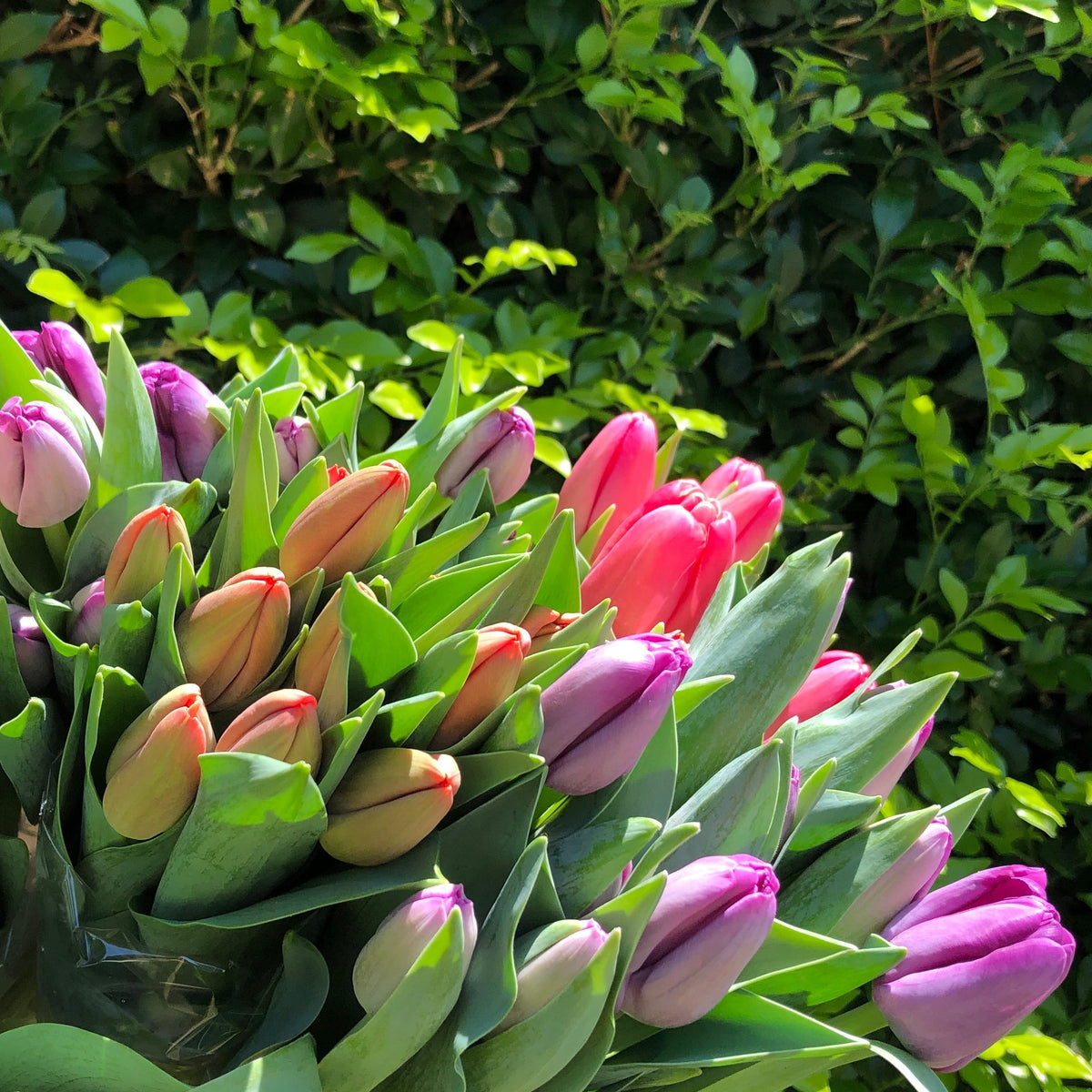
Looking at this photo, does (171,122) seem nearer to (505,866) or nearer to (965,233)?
(965,233)

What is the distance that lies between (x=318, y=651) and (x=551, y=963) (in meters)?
0.10

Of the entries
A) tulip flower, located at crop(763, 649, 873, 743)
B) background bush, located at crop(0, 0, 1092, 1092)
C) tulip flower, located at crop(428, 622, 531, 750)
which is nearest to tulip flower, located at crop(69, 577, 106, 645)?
tulip flower, located at crop(428, 622, 531, 750)

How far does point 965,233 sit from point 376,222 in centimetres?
60

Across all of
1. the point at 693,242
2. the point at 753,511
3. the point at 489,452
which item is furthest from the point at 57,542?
the point at 693,242

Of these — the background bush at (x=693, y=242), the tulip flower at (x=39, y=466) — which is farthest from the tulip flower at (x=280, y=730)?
the background bush at (x=693, y=242)

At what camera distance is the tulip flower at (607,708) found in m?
0.28

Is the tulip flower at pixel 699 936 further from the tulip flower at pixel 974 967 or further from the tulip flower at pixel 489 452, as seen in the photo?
the tulip flower at pixel 489 452

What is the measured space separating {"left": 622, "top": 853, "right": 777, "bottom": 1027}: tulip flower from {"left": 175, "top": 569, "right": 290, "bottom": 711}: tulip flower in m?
0.12

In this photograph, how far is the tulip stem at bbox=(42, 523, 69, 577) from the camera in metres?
0.35

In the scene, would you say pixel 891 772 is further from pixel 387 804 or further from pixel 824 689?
pixel 387 804

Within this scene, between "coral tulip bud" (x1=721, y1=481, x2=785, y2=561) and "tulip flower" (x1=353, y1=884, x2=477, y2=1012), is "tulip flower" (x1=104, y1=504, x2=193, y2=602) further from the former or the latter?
"coral tulip bud" (x1=721, y1=481, x2=785, y2=561)

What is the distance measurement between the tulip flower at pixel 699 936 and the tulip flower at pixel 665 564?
11 centimetres

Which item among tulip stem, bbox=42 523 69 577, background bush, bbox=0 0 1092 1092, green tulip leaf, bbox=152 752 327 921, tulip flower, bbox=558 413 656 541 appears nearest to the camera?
green tulip leaf, bbox=152 752 327 921

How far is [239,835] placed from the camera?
26cm
